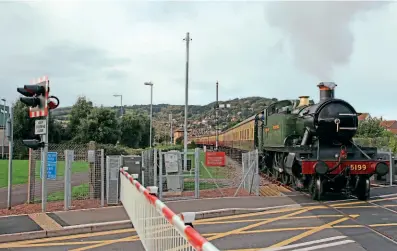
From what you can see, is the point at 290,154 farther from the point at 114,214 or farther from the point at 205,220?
the point at 114,214

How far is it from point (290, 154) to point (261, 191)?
2667 millimetres

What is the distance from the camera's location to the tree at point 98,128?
50.0 m

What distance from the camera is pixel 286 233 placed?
937 centimetres

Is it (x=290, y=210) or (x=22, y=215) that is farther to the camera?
(x=290, y=210)

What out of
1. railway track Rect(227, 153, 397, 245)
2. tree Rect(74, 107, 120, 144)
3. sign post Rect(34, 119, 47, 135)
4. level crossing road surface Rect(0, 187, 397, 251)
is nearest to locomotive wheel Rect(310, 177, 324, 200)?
railway track Rect(227, 153, 397, 245)

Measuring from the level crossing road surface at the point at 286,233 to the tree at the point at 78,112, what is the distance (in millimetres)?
43961

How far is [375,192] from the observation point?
16.4 meters

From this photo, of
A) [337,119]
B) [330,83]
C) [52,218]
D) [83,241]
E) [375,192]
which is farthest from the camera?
[375,192]

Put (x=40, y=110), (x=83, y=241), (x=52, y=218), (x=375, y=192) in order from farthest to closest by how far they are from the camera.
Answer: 1. (x=375, y=192)
2. (x=40, y=110)
3. (x=52, y=218)
4. (x=83, y=241)

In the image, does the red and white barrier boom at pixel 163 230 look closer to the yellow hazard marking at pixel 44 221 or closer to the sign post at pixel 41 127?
the yellow hazard marking at pixel 44 221

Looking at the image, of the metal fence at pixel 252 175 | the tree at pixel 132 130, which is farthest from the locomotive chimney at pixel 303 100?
the tree at pixel 132 130

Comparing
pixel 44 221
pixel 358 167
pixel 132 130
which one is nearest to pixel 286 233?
pixel 358 167

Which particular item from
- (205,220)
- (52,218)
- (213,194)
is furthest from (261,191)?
(52,218)

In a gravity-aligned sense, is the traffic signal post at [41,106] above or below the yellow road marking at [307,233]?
above
